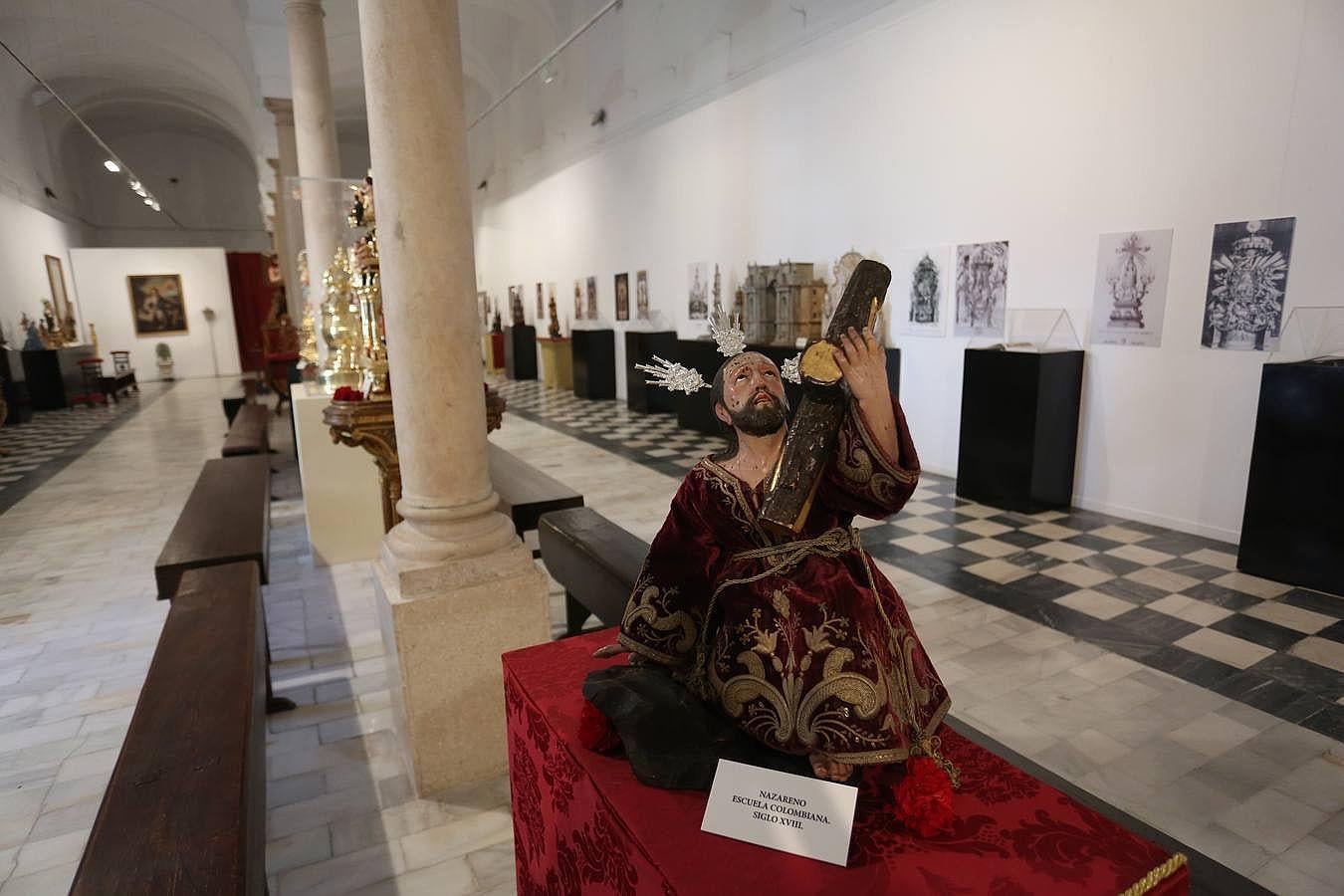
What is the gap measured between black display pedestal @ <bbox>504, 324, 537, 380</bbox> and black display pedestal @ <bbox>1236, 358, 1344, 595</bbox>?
15581mm

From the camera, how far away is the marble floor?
2.59 metres

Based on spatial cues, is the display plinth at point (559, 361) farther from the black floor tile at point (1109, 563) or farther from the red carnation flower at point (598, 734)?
the red carnation flower at point (598, 734)

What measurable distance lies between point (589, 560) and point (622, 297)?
1131cm

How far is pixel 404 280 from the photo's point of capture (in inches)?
107

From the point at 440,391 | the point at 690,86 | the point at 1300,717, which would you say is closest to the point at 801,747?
the point at 440,391

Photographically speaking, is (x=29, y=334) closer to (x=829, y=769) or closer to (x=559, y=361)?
(x=559, y=361)

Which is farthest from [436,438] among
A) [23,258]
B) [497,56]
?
[23,258]

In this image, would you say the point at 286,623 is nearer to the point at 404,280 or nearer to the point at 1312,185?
the point at 404,280

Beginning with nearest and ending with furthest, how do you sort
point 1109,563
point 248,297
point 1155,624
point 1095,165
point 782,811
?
point 782,811
point 1155,624
point 1109,563
point 1095,165
point 248,297

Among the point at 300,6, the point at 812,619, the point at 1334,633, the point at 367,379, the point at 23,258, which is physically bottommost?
the point at 1334,633

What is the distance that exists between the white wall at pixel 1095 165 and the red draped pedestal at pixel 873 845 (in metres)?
5.25

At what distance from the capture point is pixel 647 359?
486 inches

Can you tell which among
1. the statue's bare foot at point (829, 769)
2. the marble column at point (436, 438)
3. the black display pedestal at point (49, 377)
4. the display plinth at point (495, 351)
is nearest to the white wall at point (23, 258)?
the black display pedestal at point (49, 377)

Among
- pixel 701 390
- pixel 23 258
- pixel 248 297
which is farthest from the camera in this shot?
pixel 248 297
